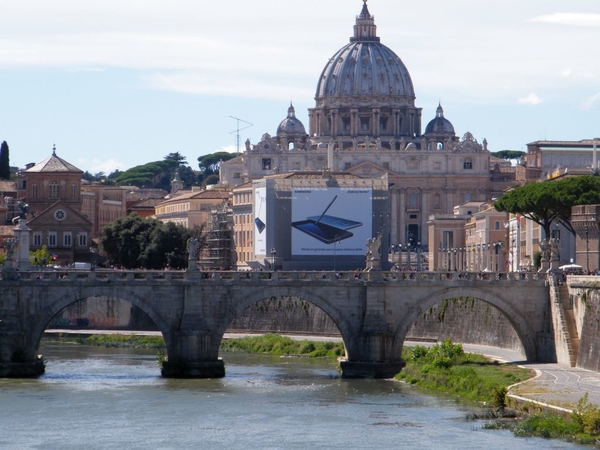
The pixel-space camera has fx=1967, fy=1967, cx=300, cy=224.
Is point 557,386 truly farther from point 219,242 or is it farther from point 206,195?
point 206,195

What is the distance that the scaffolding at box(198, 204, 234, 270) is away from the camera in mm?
133250

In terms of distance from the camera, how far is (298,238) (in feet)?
369

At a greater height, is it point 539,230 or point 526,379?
point 539,230

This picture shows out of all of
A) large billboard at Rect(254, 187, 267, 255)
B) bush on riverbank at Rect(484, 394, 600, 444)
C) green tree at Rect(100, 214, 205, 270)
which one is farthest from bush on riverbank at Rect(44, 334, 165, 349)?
bush on riverbank at Rect(484, 394, 600, 444)

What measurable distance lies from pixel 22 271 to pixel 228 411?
1389 centimetres

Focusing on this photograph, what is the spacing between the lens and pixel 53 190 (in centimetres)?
13375

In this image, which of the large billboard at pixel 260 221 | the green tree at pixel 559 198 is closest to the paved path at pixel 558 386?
the green tree at pixel 559 198

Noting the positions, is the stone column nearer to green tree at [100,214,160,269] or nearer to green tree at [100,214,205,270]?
green tree at [100,214,205,270]

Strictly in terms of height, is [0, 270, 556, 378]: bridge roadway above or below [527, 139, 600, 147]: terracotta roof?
below

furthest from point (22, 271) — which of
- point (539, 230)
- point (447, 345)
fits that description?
point (539, 230)

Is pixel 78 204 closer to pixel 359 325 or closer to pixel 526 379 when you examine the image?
pixel 359 325

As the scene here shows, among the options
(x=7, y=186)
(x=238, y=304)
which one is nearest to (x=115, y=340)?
(x=238, y=304)

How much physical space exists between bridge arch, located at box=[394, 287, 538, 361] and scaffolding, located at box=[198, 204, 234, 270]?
63.1 metres

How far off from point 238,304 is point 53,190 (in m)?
67.7
